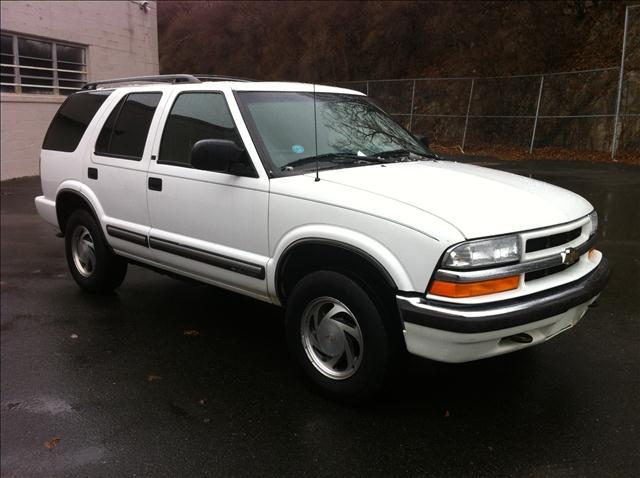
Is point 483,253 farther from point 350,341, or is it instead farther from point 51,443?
point 51,443

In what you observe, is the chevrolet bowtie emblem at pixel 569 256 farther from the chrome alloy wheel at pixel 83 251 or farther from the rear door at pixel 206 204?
the chrome alloy wheel at pixel 83 251

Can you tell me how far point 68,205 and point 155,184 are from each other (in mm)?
1634

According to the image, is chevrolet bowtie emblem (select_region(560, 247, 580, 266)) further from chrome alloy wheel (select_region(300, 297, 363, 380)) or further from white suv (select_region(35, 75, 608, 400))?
chrome alloy wheel (select_region(300, 297, 363, 380))

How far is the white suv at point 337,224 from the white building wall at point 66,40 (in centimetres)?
1008

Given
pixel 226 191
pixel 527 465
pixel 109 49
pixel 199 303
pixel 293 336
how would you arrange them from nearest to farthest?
pixel 527 465, pixel 293 336, pixel 226 191, pixel 199 303, pixel 109 49

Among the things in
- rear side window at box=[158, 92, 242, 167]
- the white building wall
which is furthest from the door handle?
the white building wall

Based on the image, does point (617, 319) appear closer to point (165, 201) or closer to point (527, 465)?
point (527, 465)

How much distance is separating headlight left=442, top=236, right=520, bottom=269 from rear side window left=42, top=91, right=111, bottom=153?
12.5ft

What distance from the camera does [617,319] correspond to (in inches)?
186

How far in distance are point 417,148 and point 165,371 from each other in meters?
2.47

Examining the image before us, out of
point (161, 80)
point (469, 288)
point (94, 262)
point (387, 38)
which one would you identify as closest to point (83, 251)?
point (94, 262)

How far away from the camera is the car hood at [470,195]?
119 inches

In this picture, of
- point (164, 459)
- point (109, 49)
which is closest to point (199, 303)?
point (164, 459)

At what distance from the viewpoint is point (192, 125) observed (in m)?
4.34
